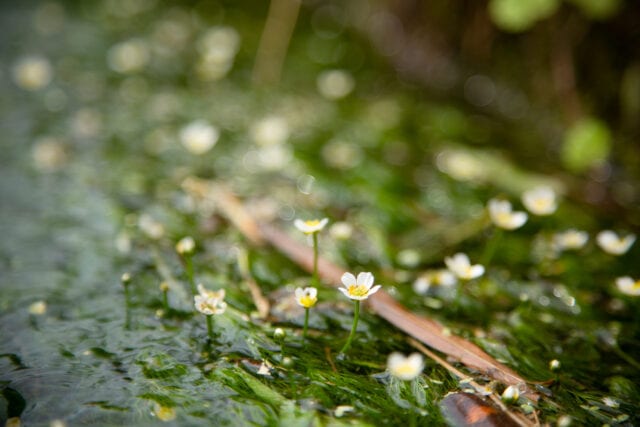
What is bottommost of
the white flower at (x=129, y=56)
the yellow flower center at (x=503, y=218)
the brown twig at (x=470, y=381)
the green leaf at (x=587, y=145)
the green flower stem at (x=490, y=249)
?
the brown twig at (x=470, y=381)

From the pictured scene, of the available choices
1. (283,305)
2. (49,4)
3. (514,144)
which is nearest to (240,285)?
(283,305)

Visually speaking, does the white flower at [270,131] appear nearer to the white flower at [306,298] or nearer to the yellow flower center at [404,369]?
the white flower at [306,298]

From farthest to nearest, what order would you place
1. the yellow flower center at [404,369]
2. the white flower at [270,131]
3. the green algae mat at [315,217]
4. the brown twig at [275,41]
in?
1. the brown twig at [275,41]
2. the white flower at [270,131]
3. the green algae mat at [315,217]
4. the yellow flower center at [404,369]

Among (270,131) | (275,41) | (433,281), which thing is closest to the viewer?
(433,281)

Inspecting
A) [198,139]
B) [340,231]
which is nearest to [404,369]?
[340,231]

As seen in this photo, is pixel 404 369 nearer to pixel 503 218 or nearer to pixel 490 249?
pixel 503 218

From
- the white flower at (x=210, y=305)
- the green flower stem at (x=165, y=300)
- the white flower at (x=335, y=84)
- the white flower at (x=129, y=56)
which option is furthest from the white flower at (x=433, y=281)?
the white flower at (x=129, y=56)
